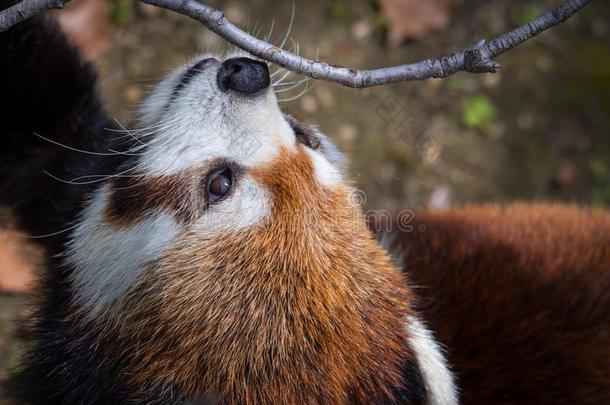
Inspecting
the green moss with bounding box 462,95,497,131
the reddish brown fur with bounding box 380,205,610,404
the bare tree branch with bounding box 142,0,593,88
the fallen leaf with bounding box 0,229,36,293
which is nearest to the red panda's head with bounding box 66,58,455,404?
the bare tree branch with bounding box 142,0,593,88

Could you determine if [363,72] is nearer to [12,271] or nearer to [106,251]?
[106,251]

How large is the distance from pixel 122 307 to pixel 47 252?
0.90 m

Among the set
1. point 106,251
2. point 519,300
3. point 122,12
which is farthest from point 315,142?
point 122,12

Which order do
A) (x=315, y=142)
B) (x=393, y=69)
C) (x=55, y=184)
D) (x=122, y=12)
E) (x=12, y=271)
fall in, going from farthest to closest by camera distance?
1. (x=122, y=12)
2. (x=12, y=271)
3. (x=55, y=184)
4. (x=315, y=142)
5. (x=393, y=69)

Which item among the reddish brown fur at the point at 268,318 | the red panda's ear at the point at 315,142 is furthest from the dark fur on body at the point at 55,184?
the red panda's ear at the point at 315,142

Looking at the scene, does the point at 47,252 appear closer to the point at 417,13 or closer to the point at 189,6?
the point at 189,6

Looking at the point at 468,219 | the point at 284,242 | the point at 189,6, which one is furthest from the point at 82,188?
the point at 468,219

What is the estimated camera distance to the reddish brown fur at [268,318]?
2.34m

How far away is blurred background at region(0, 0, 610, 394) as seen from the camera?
4.75m

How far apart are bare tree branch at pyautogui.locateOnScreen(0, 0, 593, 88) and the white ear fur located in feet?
3.06

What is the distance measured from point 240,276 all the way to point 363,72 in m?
0.74

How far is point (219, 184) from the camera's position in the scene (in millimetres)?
2402

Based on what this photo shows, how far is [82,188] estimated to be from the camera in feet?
9.72

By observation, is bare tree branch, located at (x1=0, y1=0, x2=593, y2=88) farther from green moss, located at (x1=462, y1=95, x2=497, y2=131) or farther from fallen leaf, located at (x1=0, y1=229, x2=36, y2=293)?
green moss, located at (x1=462, y1=95, x2=497, y2=131)
